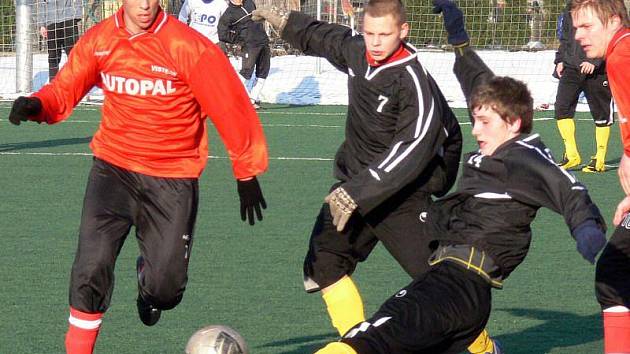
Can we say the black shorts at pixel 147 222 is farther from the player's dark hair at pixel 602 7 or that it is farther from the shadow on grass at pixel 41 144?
the shadow on grass at pixel 41 144

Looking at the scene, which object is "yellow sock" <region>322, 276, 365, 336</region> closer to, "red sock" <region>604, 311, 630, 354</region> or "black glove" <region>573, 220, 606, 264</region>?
"red sock" <region>604, 311, 630, 354</region>

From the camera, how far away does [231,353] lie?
5.23 m

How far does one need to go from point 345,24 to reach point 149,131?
15196 mm

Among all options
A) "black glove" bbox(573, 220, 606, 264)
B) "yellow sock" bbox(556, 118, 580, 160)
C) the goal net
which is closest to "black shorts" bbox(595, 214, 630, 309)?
"black glove" bbox(573, 220, 606, 264)

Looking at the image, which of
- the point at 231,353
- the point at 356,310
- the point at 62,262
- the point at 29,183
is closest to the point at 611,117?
the point at 29,183

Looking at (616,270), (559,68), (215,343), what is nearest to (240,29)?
(559,68)

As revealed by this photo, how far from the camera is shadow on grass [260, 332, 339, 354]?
639 centimetres

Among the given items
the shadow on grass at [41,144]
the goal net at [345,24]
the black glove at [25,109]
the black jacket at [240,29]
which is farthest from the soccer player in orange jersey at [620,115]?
the goal net at [345,24]

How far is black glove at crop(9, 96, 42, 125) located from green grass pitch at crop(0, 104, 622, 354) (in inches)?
47.6

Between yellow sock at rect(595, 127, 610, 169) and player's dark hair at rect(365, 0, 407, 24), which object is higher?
player's dark hair at rect(365, 0, 407, 24)

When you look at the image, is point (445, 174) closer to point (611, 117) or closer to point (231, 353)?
point (231, 353)

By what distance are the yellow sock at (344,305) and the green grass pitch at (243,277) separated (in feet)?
1.16

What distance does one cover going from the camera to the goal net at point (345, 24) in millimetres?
20016

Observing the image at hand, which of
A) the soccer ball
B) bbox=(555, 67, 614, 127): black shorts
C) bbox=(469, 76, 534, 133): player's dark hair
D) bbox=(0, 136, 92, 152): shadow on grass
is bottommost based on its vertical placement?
bbox=(0, 136, 92, 152): shadow on grass
